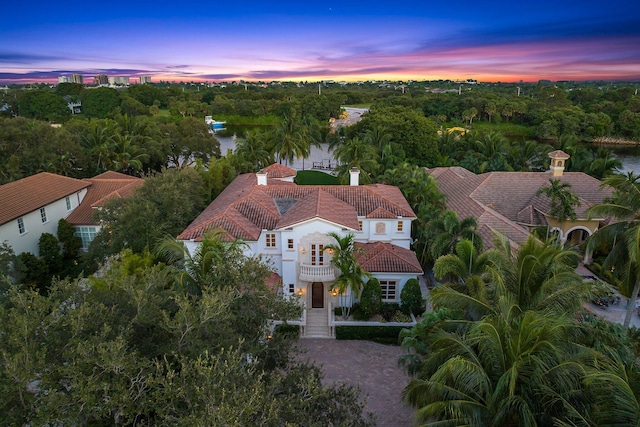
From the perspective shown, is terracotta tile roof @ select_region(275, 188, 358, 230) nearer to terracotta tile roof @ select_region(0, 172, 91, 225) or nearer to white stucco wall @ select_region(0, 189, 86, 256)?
white stucco wall @ select_region(0, 189, 86, 256)

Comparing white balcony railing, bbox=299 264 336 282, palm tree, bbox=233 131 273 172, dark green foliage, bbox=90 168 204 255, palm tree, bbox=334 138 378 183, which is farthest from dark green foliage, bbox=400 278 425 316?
palm tree, bbox=233 131 273 172

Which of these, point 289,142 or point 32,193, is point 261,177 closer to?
point 32,193

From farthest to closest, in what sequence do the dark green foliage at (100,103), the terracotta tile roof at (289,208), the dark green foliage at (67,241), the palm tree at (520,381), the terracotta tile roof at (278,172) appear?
1. the dark green foliage at (100,103)
2. the terracotta tile roof at (278,172)
3. the dark green foliage at (67,241)
4. the terracotta tile roof at (289,208)
5. the palm tree at (520,381)

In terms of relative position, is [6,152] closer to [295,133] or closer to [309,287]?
[295,133]

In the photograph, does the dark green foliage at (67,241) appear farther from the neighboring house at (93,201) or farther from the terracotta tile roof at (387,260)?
the terracotta tile roof at (387,260)

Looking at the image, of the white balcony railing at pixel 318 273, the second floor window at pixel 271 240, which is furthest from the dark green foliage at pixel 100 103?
the white balcony railing at pixel 318 273
